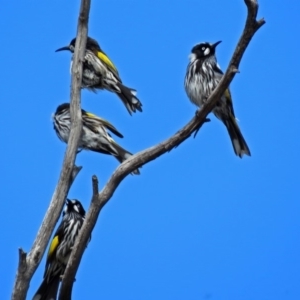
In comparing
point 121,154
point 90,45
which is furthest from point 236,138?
point 90,45

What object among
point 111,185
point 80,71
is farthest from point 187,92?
point 111,185

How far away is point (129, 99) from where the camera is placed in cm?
821

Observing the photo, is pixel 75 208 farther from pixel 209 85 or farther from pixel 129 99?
pixel 209 85

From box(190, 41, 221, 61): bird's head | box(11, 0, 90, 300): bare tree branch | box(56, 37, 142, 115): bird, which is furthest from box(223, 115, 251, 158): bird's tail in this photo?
box(11, 0, 90, 300): bare tree branch

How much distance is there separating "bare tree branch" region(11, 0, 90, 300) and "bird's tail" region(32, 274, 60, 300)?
3.58 ft

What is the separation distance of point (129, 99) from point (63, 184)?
1664 mm

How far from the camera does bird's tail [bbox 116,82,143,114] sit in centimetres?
813

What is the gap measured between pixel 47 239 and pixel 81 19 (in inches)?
76.7

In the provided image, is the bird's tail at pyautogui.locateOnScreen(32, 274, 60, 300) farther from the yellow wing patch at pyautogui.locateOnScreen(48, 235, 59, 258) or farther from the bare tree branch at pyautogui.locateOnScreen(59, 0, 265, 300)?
the bare tree branch at pyautogui.locateOnScreen(59, 0, 265, 300)

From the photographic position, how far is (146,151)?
6.65 metres

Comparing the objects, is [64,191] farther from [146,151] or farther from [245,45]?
[245,45]

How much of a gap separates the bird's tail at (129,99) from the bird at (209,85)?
49cm

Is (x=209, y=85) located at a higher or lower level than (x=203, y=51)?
lower

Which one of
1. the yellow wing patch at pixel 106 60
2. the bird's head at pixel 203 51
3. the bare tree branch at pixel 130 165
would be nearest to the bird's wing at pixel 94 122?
the yellow wing patch at pixel 106 60
